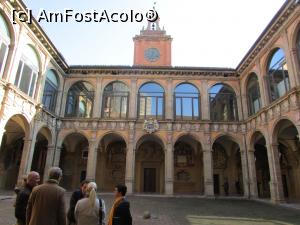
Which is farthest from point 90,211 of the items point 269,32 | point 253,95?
point 253,95

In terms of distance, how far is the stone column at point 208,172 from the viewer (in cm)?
1683

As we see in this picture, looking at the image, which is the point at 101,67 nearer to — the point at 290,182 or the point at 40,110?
the point at 40,110

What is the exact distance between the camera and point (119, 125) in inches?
715

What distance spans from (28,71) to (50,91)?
3359 mm

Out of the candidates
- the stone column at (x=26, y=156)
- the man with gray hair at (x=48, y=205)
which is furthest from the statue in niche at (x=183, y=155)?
the man with gray hair at (x=48, y=205)

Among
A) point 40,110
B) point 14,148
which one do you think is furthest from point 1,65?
point 14,148

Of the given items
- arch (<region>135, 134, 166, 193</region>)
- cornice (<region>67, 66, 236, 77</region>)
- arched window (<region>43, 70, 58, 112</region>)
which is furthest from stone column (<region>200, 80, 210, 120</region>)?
arched window (<region>43, 70, 58, 112</region>)

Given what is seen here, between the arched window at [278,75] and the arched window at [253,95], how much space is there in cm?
176

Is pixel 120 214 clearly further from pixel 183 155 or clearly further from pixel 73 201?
pixel 183 155

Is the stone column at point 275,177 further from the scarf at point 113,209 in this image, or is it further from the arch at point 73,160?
the arch at point 73,160

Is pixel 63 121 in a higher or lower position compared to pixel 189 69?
lower

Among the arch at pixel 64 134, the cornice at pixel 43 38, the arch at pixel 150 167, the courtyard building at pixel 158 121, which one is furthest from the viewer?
the arch at pixel 150 167

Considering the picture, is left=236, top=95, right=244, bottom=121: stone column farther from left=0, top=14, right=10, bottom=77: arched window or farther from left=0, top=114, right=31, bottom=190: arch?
left=0, top=114, right=31, bottom=190: arch

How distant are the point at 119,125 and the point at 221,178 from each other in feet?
34.6
